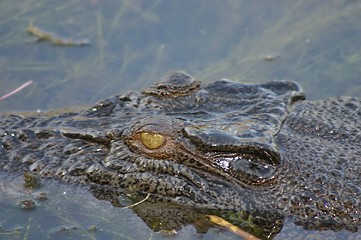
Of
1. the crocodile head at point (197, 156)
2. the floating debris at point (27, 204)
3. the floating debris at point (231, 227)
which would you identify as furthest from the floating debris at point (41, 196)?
the floating debris at point (231, 227)

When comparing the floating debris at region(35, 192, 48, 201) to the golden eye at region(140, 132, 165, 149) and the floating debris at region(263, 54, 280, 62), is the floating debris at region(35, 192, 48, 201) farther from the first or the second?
the floating debris at region(263, 54, 280, 62)

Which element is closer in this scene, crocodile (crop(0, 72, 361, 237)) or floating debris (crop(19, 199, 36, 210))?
crocodile (crop(0, 72, 361, 237))

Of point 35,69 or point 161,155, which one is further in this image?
point 35,69

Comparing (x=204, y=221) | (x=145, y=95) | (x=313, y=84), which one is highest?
(x=313, y=84)

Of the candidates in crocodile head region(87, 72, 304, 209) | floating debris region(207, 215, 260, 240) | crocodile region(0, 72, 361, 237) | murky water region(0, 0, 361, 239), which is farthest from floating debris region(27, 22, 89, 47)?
floating debris region(207, 215, 260, 240)

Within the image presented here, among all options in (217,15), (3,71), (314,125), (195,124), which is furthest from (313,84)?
(3,71)

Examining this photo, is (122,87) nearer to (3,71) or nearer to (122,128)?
(3,71)

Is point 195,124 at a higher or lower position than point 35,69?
lower

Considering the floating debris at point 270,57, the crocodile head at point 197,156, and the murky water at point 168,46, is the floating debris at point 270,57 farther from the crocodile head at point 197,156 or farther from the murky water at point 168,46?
the crocodile head at point 197,156
